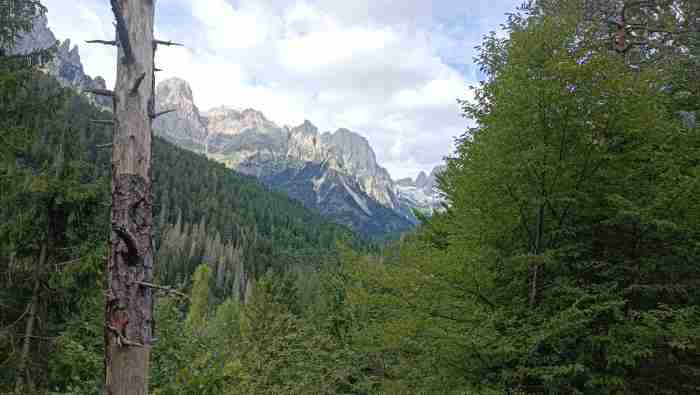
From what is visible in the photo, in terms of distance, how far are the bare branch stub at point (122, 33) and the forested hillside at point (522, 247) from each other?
101 centimetres

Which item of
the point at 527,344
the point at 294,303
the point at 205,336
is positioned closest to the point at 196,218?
the point at 294,303

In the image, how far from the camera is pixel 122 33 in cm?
393

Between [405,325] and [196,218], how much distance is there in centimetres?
12329

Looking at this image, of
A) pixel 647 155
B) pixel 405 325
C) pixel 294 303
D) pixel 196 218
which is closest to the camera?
pixel 647 155

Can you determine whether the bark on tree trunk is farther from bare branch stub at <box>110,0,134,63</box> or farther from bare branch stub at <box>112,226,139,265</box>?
bare branch stub at <box>110,0,134,63</box>

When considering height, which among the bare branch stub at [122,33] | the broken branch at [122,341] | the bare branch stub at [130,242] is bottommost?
the broken branch at [122,341]

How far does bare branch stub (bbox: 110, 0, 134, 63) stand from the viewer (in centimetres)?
383

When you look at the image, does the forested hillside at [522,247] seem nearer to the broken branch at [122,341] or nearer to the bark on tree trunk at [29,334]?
the bark on tree trunk at [29,334]

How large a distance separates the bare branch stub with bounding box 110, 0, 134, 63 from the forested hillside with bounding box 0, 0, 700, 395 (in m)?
1.01

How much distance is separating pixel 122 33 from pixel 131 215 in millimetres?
1679

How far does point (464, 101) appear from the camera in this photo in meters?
10.0

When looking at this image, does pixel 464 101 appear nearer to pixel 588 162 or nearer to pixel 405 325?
pixel 588 162

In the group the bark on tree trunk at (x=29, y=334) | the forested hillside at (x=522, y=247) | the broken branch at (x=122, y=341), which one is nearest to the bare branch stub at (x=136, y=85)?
the forested hillside at (x=522, y=247)

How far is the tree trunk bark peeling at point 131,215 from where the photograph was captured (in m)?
3.81
